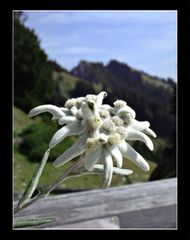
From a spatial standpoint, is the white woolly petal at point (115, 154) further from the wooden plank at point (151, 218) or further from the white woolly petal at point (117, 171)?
the wooden plank at point (151, 218)

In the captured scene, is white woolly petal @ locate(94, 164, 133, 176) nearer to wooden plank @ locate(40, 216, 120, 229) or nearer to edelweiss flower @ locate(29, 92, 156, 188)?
edelweiss flower @ locate(29, 92, 156, 188)

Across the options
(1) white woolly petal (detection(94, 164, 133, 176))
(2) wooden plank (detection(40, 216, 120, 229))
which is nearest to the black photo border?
(2) wooden plank (detection(40, 216, 120, 229))
